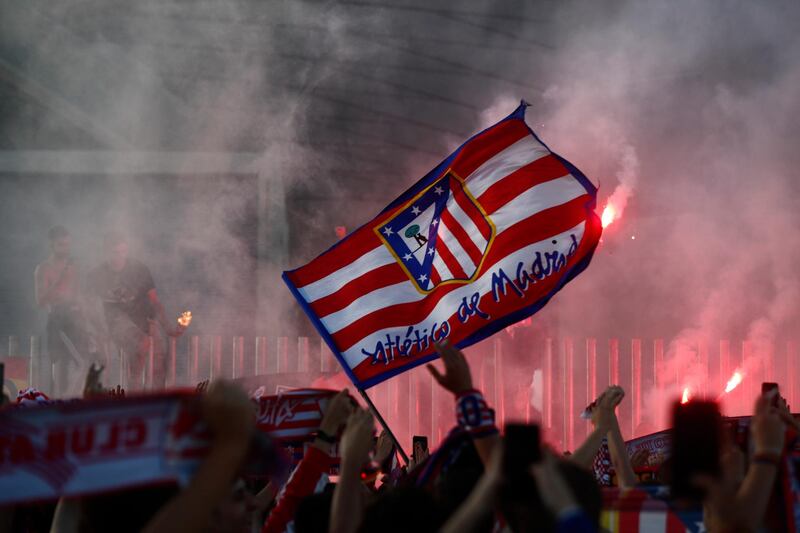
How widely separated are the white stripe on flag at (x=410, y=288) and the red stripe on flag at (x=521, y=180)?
3 cm

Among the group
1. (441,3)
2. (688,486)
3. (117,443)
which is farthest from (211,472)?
(441,3)

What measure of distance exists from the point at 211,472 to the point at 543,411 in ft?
35.7

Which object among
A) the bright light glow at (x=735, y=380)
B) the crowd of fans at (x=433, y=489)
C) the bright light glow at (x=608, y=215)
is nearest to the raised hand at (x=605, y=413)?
the crowd of fans at (x=433, y=489)

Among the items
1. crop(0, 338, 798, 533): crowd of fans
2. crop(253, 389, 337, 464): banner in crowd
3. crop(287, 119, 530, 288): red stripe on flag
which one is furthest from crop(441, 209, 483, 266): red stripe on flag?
crop(0, 338, 798, 533): crowd of fans

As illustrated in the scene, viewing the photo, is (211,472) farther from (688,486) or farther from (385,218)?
(385,218)

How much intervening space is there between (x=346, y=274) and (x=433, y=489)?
2.70m

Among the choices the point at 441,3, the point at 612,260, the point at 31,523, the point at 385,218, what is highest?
the point at 441,3

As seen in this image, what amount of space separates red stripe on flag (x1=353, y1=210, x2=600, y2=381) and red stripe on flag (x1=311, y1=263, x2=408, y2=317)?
0.36 metres

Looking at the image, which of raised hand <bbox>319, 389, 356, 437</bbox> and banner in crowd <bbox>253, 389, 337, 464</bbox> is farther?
banner in crowd <bbox>253, 389, 337, 464</bbox>

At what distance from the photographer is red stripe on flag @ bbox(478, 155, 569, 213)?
5.04 m

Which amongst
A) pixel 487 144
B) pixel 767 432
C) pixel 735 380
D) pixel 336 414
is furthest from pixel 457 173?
pixel 735 380

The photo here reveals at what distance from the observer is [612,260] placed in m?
12.5

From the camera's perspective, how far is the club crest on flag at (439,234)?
496cm

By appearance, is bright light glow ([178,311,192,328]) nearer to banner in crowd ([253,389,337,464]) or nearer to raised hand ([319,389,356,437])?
banner in crowd ([253,389,337,464])
